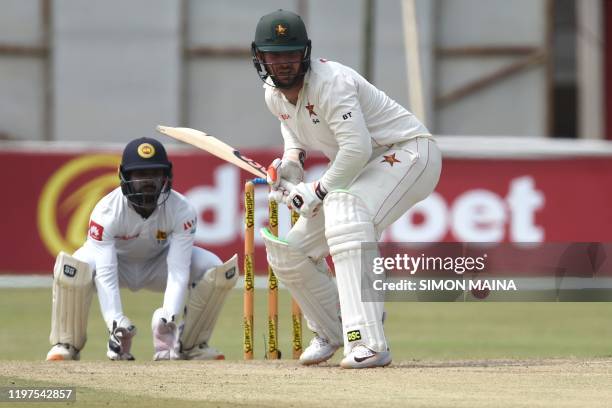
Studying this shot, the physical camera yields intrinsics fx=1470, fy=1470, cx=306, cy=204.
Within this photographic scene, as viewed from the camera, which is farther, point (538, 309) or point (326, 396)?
point (538, 309)

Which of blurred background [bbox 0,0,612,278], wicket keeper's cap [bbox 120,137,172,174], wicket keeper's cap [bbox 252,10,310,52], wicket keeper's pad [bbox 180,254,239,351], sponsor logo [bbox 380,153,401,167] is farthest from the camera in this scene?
blurred background [bbox 0,0,612,278]

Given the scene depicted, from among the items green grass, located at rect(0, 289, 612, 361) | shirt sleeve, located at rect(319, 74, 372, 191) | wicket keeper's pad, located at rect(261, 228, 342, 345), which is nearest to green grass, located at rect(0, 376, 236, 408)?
wicket keeper's pad, located at rect(261, 228, 342, 345)

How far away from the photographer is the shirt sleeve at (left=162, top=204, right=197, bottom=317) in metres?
7.98

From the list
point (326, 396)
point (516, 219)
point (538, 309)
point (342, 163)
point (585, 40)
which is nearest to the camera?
point (326, 396)

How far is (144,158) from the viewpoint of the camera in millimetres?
8195

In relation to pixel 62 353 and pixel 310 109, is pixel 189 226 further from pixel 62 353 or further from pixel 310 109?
pixel 310 109

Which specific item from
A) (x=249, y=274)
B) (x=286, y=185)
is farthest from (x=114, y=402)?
(x=249, y=274)

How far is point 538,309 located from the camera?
12625 millimetres

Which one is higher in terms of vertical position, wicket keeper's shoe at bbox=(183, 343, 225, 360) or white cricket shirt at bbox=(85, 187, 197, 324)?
white cricket shirt at bbox=(85, 187, 197, 324)

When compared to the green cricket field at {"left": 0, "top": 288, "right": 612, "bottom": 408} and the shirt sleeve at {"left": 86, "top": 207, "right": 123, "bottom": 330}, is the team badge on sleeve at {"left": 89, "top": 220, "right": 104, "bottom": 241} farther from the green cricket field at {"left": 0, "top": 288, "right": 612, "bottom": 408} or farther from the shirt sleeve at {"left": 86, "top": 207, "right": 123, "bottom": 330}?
the green cricket field at {"left": 0, "top": 288, "right": 612, "bottom": 408}

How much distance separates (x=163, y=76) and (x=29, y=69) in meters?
1.98

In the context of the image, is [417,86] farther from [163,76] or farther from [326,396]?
[326,396]

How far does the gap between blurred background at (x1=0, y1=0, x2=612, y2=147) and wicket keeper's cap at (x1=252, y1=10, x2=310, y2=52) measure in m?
12.7

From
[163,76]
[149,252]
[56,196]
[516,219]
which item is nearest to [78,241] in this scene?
[56,196]
